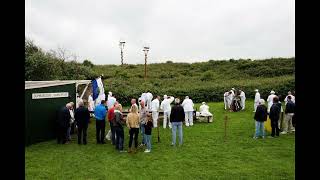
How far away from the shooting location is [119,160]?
14367 millimetres

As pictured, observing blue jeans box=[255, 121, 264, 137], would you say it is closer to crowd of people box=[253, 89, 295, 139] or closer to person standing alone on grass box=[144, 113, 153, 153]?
crowd of people box=[253, 89, 295, 139]

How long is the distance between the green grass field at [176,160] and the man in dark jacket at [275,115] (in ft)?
1.70

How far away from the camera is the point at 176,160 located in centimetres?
1420

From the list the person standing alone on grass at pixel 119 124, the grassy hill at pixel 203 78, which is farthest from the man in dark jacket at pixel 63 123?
the grassy hill at pixel 203 78

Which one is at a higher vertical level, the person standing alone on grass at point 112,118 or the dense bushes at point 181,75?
the dense bushes at point 181,75

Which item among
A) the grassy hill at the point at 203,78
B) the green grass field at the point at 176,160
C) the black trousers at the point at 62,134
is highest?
the grassy hill at the point at 203,78

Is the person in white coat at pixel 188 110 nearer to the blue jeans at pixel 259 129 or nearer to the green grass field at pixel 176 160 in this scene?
the green grass field at pixel 176 160

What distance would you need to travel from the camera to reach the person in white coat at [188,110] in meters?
22.6

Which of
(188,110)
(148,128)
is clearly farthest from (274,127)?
(148,128)

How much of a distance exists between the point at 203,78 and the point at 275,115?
104 feet

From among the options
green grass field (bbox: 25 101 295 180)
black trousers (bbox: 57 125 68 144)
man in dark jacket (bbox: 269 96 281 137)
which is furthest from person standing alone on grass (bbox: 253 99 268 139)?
black trousers (bbox: 57 125 68 144)

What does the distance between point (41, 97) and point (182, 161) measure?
25.5 feet
